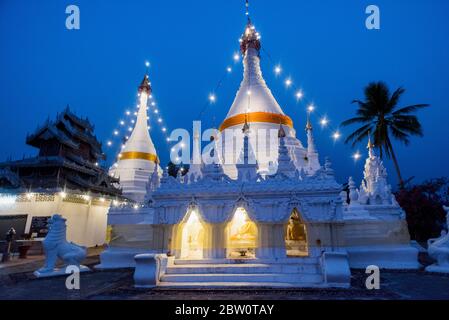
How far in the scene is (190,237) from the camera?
42.3 ft

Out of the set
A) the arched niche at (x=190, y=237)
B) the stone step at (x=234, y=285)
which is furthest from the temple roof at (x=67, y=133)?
the stone step at (x=234, y=285)

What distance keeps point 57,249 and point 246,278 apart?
7.14m

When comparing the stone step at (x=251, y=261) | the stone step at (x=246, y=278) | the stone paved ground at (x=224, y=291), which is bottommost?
the stone paved ground at (x=224, y=291)

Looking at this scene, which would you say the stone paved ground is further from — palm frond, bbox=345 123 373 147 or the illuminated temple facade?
palm frond, bbox=345 123 373 147

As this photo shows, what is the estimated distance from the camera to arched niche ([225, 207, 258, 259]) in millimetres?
10791

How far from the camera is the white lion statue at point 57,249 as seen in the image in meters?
10.1

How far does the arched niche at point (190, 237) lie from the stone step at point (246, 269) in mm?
1424

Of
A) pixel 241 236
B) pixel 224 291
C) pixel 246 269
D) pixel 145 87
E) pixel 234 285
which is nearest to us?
pixel 224 291

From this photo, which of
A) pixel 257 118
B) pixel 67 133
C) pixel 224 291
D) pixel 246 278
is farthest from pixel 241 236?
pixel 67 133

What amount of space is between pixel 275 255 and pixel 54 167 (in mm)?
19596

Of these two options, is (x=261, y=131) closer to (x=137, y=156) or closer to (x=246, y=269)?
(x=246, y=269)

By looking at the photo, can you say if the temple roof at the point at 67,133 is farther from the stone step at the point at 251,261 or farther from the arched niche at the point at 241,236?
the stone step at the point at 251,261
